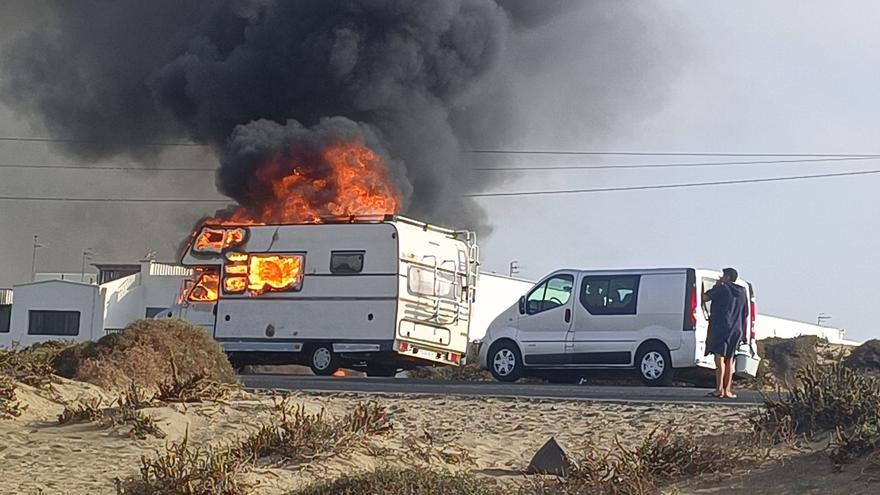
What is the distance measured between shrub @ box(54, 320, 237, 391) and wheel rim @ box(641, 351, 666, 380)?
718cm

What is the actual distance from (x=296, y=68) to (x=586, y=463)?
28481 mm

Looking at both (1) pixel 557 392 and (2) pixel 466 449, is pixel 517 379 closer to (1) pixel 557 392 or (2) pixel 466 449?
(1) pixel 557 392

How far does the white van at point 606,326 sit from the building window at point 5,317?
30.9 metres

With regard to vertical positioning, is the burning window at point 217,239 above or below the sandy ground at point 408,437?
above

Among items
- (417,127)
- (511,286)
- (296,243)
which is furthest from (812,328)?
(296,243)

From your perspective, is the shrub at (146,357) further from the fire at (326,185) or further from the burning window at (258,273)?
the fire at (326,185)

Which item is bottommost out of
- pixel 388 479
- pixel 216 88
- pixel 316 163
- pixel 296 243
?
pixel 388 479

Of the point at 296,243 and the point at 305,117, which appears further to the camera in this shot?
the point at 305,117

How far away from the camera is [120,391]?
12461 mm

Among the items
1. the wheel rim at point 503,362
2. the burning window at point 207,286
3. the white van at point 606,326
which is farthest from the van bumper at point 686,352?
the burning window at point 207,286

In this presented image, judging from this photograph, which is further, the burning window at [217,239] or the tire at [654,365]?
the burning window at [217,239]

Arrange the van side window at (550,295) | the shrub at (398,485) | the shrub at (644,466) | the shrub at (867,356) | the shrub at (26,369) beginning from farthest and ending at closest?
the shrub at (867,356) → the van side window at (550,295) → the shrub at (26,369) → the shrub at (644,466) → the shrub at (398,485)

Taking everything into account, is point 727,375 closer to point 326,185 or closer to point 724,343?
point 724,343

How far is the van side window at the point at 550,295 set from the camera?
1964 centimetres
